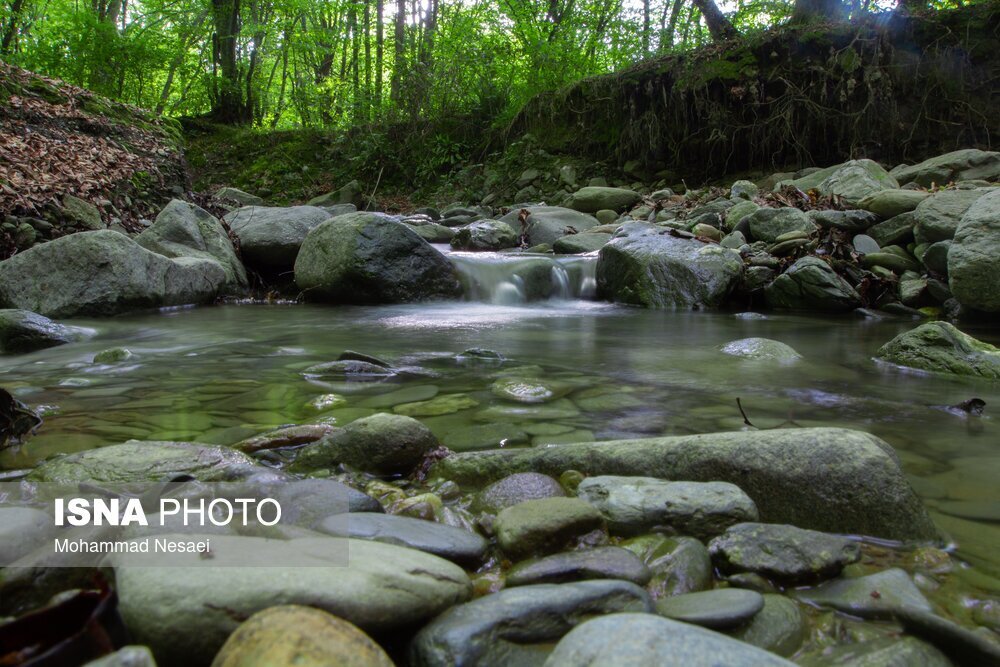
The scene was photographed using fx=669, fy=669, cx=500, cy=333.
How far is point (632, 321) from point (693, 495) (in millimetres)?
4871

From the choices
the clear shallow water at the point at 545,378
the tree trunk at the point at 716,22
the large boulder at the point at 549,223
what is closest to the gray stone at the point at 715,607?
the clear shallow water at the point at 545,378

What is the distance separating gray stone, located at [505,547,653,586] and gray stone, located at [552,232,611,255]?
8.12 meters

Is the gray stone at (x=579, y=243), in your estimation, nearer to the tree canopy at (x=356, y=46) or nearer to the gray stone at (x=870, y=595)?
the tree canopy at (x=356, y=46)

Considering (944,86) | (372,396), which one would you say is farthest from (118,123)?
(944,86)

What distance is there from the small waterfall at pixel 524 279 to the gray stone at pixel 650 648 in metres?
7.14

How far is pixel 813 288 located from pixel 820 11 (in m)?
8.05

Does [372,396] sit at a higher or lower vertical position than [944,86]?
lower

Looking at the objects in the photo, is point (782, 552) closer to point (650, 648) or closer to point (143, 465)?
point (650, 648)

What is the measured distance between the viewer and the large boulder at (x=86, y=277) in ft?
19.9

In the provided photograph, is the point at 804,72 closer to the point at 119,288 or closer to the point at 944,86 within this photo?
the point at 944,86

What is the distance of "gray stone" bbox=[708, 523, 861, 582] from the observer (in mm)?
1554

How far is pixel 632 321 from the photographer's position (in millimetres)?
6578

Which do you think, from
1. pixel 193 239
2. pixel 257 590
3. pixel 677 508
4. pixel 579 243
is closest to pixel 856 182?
pixel 579 243

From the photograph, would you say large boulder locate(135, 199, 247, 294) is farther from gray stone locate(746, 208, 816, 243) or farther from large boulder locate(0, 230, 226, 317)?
gray stone locate(746, 208, 816, 243)
